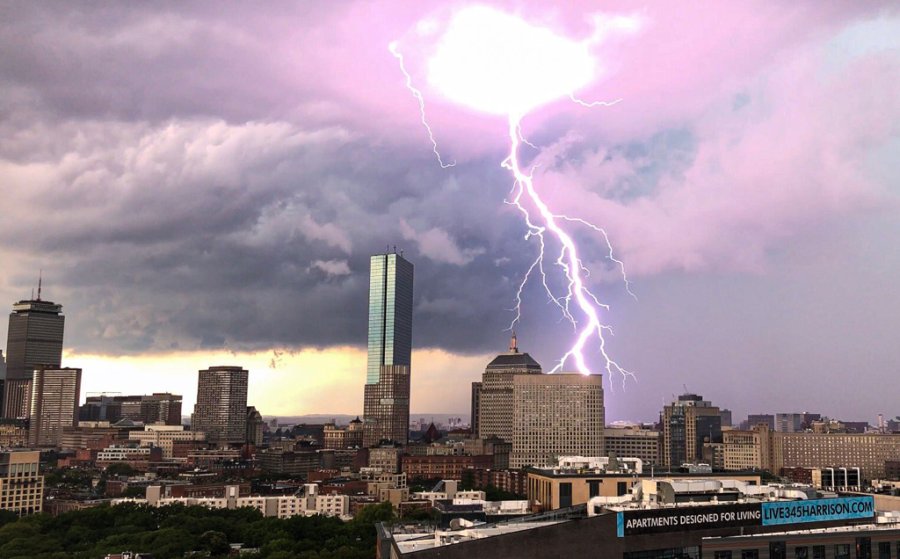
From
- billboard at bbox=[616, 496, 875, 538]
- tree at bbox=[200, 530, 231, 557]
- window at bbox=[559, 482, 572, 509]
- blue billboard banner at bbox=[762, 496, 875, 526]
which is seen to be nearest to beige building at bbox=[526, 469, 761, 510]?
window at bbox=[559, 482, 572, 509]

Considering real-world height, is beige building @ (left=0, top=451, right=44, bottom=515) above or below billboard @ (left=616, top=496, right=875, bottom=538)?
below

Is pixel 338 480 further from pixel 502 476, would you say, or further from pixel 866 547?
pixel 866 547

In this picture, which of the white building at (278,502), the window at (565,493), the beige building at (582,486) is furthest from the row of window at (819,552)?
the white building at (278,502)

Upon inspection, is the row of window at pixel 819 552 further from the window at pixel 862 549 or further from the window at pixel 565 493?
the window at pixel 565 493

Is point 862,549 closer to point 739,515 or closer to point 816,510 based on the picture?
point 816,510

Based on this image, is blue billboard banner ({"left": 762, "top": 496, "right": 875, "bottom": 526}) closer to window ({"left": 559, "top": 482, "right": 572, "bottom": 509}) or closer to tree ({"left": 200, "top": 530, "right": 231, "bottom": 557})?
window ({"left": 559, "top": 482, "right": 572, "bottom": 509})

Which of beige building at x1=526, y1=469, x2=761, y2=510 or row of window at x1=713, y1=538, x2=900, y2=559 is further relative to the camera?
beige building at x1=526, y1=469, x2=761, y2=510

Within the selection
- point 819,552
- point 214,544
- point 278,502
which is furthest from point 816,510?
point 278,502
